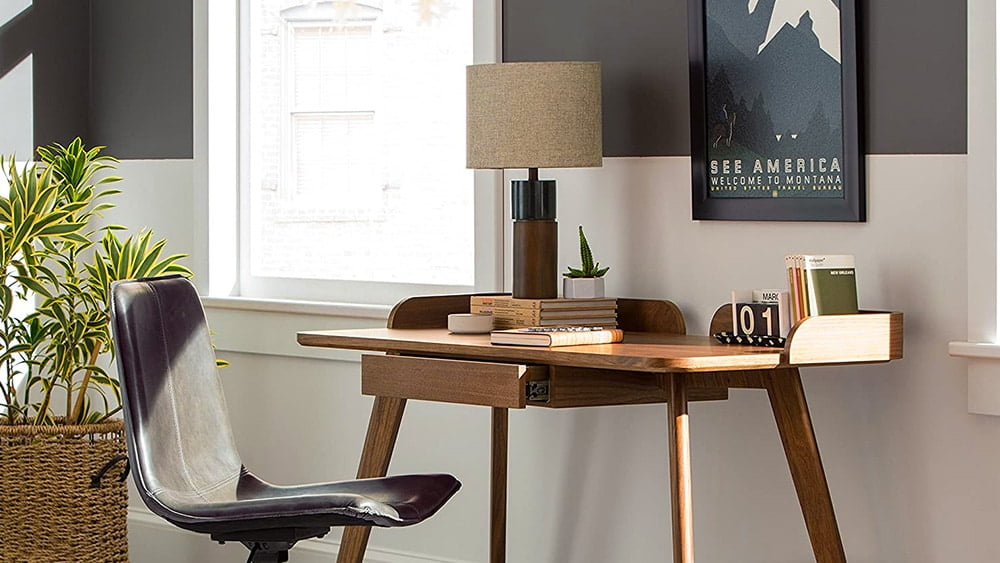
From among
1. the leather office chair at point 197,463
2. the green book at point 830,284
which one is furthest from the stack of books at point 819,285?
the leather office chair at point 197,463

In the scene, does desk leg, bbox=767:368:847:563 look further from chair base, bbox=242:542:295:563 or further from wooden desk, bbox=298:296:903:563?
chair base, bbox=242:542:295:563

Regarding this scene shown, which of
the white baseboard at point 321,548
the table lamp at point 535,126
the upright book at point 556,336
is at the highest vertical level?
the table lamp at point 535,126

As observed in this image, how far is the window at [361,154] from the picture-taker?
359 cm

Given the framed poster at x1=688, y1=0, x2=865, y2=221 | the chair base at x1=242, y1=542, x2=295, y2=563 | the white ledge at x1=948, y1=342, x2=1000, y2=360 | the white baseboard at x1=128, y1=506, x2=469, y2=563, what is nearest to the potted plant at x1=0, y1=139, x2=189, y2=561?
the white baseboard at x1=128, y1=506, x2=469, y2=563

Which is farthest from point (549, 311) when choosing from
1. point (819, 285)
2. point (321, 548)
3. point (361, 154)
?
point (321, 548)

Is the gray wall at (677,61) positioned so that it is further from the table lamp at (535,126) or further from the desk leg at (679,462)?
the desk leg at (679,462)

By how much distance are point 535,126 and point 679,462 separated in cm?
78

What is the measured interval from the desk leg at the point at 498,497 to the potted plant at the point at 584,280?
1.22ft

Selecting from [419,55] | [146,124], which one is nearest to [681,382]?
[419,55]

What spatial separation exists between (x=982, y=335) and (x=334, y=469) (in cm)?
177

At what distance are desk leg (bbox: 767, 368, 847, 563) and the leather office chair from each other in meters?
0.64

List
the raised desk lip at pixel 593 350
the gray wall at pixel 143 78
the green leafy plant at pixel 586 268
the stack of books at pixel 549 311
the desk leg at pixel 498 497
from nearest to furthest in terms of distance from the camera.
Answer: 1. the raised desk lip at pixel 593 350
2. the stack of books at pixel 549 311
3. the green leafy plant at pixel 586 268
4. the desk leg at pixel 498 497
5. the gray wall at pixel 143 78

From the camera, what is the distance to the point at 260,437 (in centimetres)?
394

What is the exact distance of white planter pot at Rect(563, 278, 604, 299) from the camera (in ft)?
10.0
